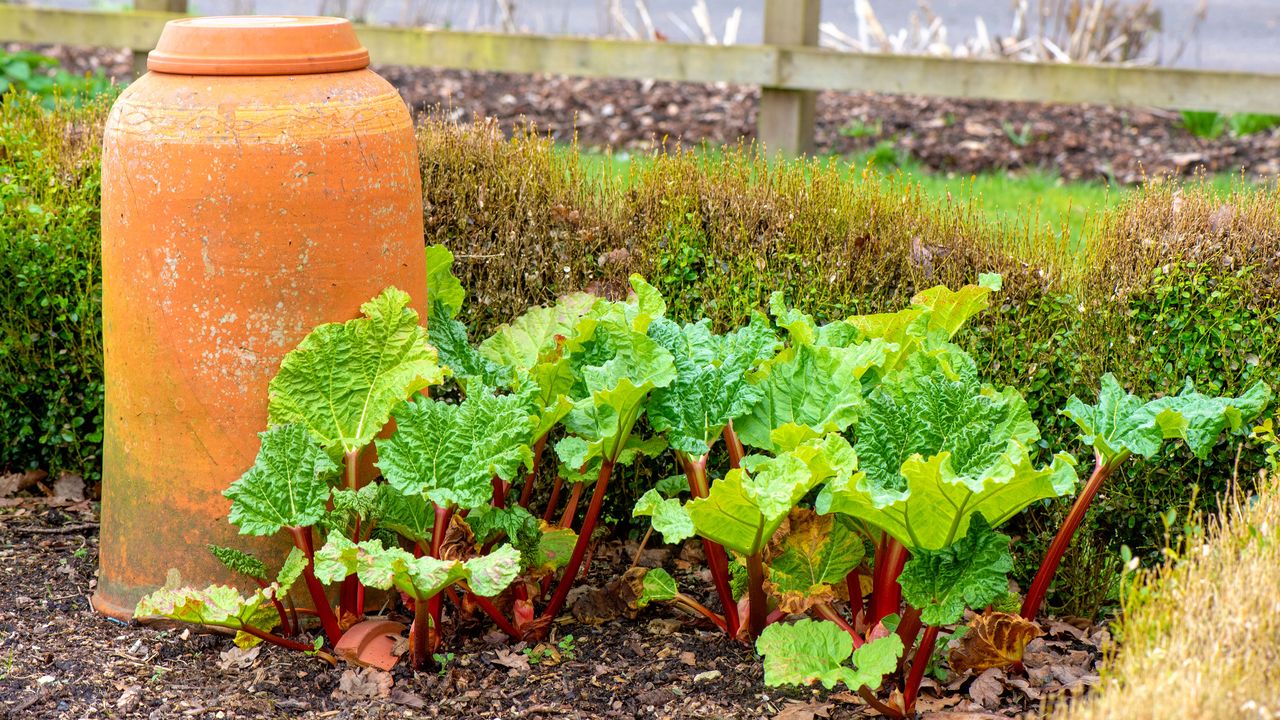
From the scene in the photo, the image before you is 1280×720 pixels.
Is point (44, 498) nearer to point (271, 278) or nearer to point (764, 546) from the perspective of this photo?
point (271, 278)

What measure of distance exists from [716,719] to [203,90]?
1.76 meters

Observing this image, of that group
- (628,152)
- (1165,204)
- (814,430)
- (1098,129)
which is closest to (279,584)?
(814,430)

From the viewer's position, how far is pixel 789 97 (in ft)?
19.7

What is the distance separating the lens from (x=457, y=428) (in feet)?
9.14

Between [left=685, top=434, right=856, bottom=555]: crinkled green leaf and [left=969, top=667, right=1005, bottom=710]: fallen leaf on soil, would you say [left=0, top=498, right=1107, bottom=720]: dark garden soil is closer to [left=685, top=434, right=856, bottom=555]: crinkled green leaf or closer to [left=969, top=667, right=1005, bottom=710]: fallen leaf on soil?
[left=969, top=667, right=1005, bottom=710]: fallen leaf on soil

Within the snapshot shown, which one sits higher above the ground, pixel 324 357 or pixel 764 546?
pixel 324 357

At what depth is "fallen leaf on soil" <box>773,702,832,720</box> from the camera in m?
2.72

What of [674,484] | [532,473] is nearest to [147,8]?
[532,473]

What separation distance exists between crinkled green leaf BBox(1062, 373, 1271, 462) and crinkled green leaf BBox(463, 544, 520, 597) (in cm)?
127

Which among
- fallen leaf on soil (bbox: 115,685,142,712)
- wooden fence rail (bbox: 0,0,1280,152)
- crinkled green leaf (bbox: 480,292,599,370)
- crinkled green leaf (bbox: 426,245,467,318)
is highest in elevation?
wooden fence rail (bbox: 0,0,1280,152)

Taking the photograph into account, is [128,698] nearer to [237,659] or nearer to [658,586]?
[237,659]

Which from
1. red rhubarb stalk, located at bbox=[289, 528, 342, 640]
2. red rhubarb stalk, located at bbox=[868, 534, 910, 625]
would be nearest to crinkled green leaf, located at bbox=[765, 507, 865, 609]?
red rhubarb stalk, located at bbox=[868, 534, 910, 625]

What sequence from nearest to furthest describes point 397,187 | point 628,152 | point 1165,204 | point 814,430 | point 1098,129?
point 814,430 < point 397,187 < point 1165,204 < point 628,152 < point 1098,129

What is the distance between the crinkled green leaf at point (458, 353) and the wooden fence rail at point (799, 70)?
9.76ft
